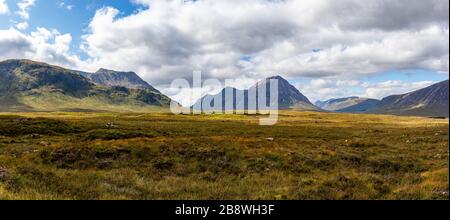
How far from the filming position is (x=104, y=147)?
94.1 feet

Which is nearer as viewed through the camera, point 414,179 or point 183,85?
point 414,179

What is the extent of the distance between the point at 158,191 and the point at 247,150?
536 inches

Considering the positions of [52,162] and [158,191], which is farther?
[52,162]

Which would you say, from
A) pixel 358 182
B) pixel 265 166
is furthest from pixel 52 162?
pixel 358 182
